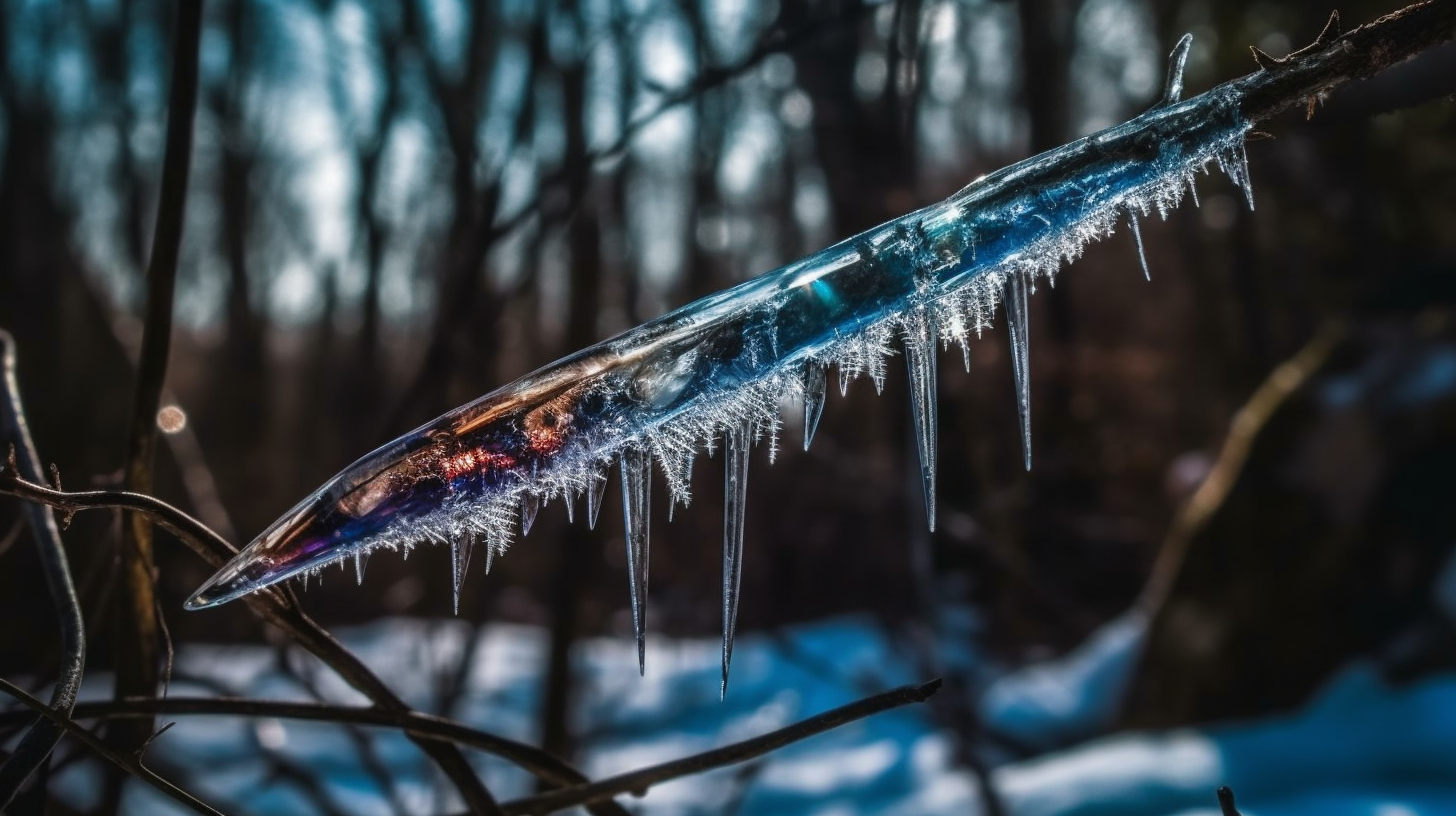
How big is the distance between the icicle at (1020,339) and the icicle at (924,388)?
4.0 inches

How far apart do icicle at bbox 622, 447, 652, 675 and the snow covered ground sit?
945mm

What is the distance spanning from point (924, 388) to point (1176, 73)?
1.28ft

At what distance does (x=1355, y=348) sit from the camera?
5477mm

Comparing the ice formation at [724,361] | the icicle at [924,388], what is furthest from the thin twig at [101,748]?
the icicle at [924,388]

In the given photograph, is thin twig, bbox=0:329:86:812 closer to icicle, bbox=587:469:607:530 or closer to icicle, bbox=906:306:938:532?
icicle, bbox=587:469:607:530

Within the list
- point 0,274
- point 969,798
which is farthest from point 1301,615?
point 0,274

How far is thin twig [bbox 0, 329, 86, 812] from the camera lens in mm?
786

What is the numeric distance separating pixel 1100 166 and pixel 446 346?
54.6 inches

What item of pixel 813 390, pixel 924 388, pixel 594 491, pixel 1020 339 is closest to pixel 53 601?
pixel 594 491

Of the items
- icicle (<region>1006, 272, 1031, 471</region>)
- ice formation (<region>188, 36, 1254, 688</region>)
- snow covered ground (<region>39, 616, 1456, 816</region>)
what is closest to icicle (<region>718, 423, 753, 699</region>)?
ice formation (<region>188, 36, 1254, 688</region>)

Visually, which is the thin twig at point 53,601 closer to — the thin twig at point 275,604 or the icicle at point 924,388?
the thin twig at point 275,604

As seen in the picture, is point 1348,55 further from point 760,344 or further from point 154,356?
point 154,356

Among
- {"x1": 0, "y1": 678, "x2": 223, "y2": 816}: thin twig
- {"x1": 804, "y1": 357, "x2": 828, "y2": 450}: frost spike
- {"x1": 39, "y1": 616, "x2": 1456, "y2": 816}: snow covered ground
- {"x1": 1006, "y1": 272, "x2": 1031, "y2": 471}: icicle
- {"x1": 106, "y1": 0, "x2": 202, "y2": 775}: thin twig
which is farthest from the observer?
{"x1": 39, "y1": 616, "x2": 1456, "y2": 816}: snow covered ground

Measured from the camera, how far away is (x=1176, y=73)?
921 mm
